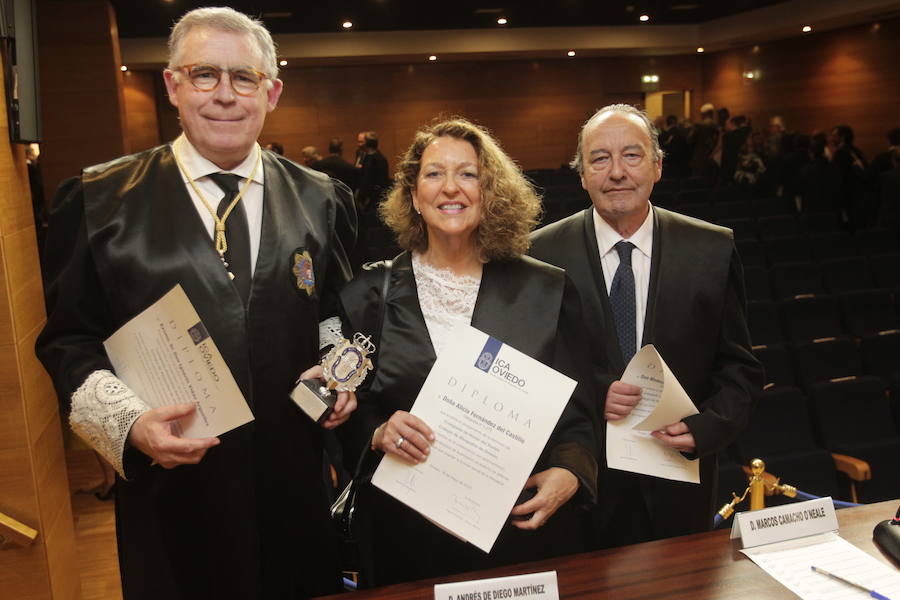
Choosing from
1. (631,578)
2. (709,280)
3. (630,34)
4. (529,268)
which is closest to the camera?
(631,578)

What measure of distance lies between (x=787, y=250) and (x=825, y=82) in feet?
27.9

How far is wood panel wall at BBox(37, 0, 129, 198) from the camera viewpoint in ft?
26.9

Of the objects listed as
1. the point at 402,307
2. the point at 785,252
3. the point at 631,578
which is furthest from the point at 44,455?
the point at 785,252

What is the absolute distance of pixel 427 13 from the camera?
1222 cm

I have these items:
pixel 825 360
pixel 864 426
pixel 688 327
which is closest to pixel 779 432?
pixel 864 426

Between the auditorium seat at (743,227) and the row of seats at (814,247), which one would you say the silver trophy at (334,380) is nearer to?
the row of seats at (814,247)

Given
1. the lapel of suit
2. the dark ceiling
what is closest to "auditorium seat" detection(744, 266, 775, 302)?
the lapel of suit

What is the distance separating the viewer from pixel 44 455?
248cm

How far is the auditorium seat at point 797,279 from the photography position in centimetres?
623

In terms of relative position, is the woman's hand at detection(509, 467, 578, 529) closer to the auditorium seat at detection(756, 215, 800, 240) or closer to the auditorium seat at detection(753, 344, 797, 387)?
the auditorium seat at detection(753, 344, 797, 387)

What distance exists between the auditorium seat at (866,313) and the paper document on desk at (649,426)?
4.20 meters

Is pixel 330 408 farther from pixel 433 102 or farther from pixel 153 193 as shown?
pixel 433 102

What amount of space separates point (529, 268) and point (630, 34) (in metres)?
14.2

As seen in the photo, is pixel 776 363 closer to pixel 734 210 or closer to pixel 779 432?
pixel 779 432
